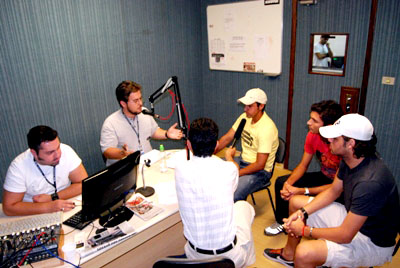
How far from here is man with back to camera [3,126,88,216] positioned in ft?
6.50

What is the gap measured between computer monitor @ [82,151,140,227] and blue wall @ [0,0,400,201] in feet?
5.36

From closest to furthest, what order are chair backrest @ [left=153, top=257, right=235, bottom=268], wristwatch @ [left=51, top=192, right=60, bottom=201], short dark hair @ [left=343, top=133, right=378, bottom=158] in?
1. chair backrest @ [left=153, top=257, right=235, bottom=268]
2. short dark hair @ [left=343, top=133, right=378, bottom=158]
3. wristwatch @ [left=51, top=192, right=60, bottom=201]

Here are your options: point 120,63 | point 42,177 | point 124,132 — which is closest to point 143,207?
point 42,177

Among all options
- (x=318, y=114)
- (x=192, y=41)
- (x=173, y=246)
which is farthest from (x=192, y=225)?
(x=192, y=41)

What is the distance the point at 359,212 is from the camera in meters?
1.78

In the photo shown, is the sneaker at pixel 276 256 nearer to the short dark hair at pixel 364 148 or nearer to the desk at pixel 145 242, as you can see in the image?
the desk at pixel 145 242

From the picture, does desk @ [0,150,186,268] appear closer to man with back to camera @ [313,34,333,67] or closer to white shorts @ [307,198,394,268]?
white shorts @ [307,198,394,268]

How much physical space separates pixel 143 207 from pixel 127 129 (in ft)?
3.80

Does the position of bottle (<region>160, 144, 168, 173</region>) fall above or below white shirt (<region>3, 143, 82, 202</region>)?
below

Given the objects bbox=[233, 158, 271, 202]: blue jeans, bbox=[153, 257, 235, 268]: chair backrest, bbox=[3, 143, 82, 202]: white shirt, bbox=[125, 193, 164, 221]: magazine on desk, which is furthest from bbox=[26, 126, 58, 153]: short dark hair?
bbox=[233, 158, 271, 202]: blue jeans

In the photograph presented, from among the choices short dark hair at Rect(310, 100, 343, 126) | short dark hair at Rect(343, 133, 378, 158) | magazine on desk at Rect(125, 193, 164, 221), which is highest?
short dark hair at Rect(310, 100, 343, 126)

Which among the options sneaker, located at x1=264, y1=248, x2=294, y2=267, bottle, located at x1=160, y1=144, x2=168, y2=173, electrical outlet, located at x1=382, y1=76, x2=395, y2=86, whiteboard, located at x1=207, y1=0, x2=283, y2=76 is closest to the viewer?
sneaker, located at x1=264, y1=248, x2=294, y2=267

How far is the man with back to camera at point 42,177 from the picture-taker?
1.98 m

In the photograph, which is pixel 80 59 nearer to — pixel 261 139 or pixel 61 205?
pixel 61 205
